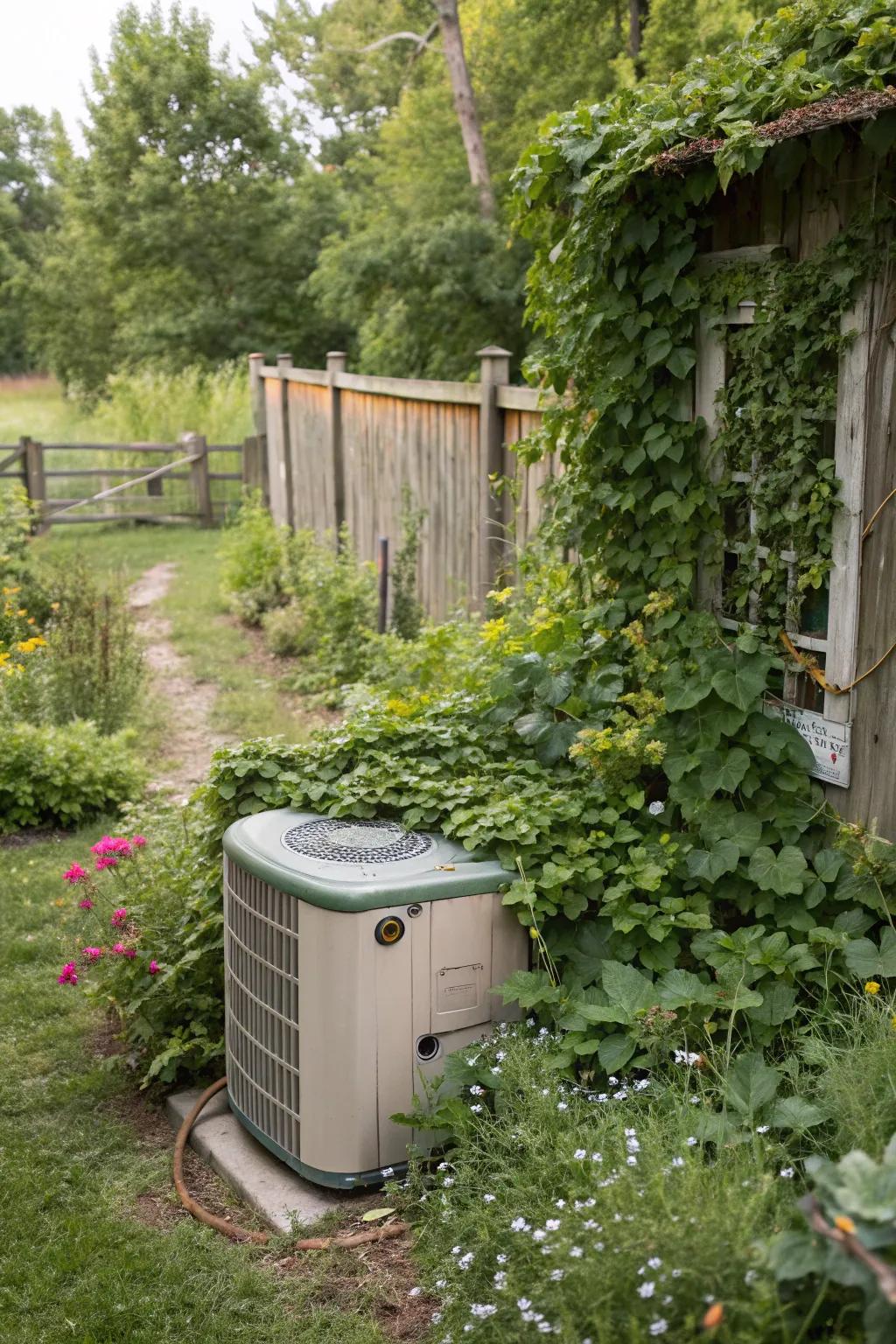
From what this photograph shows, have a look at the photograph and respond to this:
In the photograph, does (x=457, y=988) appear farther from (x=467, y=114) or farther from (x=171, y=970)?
(x=467, y=114)

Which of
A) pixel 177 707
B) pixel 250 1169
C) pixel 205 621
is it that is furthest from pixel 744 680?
pixel 205 621

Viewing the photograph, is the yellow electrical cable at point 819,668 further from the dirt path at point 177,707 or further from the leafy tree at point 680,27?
the leafy tree at point 680,27

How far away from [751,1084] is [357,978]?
95 cm

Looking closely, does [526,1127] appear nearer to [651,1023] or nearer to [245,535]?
[651,1023]

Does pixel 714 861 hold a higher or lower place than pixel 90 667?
higher

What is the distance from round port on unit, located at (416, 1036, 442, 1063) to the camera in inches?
128

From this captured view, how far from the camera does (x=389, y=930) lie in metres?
3.12

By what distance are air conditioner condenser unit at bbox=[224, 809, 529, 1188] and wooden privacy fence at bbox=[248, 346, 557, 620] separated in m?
2.19

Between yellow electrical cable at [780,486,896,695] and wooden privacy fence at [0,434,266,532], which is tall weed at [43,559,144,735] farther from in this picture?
wooden privacy fence at [0,434,266,532]

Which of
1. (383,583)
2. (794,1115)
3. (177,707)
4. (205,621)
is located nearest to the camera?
(794,1115)

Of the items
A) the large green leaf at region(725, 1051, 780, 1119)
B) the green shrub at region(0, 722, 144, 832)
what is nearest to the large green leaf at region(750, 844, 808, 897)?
the large green leaf at region(725, 1051, 780, 1119)

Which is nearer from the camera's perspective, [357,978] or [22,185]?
[357,978]

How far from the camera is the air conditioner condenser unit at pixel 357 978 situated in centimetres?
312

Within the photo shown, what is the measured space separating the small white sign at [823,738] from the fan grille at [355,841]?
1051 millimetres
